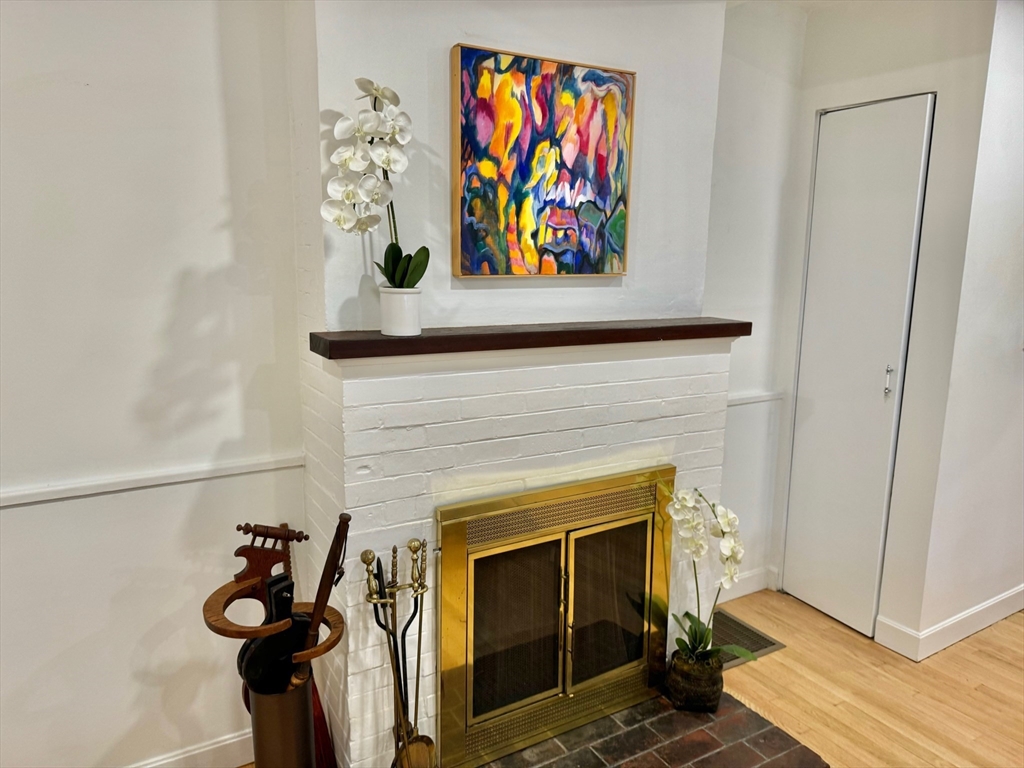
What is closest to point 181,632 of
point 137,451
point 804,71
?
point 137,451

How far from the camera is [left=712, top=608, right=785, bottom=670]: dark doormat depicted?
8.36ft

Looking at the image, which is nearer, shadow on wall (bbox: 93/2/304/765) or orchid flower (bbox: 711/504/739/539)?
shadow on wall (bbox: 93/2/304/765)

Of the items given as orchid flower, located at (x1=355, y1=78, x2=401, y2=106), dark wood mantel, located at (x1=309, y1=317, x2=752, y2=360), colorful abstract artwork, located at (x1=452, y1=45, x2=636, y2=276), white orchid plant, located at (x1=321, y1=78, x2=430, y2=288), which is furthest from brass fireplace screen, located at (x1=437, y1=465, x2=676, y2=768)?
orchid flower, located at (x1=355, y1=78, x2=401, y2=106)

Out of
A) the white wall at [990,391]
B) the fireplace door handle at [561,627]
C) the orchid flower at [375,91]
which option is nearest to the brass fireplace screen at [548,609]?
the fireplace door handle at [561,627]

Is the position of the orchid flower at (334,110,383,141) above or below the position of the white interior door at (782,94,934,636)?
above

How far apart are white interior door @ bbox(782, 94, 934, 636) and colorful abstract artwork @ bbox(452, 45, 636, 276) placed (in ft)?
3.74

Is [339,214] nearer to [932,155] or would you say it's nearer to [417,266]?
[417,266]

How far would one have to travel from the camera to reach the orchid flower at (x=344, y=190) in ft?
5.09

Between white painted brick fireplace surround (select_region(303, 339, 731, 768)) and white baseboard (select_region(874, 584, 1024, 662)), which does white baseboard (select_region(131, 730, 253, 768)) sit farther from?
white baseboard (select_region(874, 584, 1024, 662))

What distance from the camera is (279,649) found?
1.68 metres

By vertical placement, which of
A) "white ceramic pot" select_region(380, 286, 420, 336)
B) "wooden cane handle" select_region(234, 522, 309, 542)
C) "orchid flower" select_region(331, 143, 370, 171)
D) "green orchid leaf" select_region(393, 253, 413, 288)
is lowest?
"wooden cane handle" select_region(234, 522, 309, 542)

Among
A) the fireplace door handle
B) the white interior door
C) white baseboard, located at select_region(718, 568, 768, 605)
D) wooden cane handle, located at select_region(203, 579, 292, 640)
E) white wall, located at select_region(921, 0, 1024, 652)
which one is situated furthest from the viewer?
white baseboard, located at select_region(718, 568, 768, 605)

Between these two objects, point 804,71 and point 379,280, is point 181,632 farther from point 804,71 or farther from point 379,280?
point 804,71

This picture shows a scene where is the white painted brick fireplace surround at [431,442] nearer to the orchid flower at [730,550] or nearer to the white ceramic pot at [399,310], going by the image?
the white ceramic pot at [399,310]
